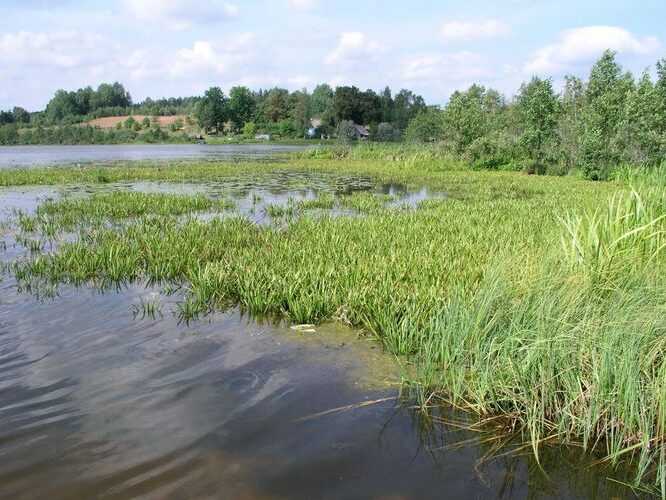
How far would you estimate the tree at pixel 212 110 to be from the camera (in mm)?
116688

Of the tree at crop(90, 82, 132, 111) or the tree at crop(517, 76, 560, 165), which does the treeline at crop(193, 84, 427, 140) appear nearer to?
the tree at crop(90, 82, 132, 111)

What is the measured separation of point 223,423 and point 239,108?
12867 centimetres

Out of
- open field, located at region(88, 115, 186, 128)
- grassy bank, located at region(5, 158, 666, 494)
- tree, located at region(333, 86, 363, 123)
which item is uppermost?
tree, located at region(333, 86, 363, 123)

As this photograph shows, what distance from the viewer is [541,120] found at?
30625mm

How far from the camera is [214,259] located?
9297 millimetres

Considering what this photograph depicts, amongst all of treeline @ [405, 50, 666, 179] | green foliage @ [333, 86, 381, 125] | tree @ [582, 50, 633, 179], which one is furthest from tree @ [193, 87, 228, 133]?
tree @ [582, 50, 633, 179]

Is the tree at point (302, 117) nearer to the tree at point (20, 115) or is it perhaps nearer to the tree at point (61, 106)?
the tree at point (61, 106)

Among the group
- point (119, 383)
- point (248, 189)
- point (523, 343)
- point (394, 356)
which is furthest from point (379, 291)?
point (248, 189)

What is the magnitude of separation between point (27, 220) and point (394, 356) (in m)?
10.9

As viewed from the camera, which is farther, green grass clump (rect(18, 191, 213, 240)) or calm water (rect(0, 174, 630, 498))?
green grass clump (rect(18, 191, 213, 240))

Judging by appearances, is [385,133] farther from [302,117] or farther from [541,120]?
[541,120]

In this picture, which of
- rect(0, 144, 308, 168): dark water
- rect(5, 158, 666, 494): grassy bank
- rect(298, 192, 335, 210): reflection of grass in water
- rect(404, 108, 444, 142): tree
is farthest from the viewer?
rect(404, 108, 444, 142): tree

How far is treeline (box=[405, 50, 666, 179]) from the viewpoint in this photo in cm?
2461

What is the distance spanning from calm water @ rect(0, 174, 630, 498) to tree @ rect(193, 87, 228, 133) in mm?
116542
